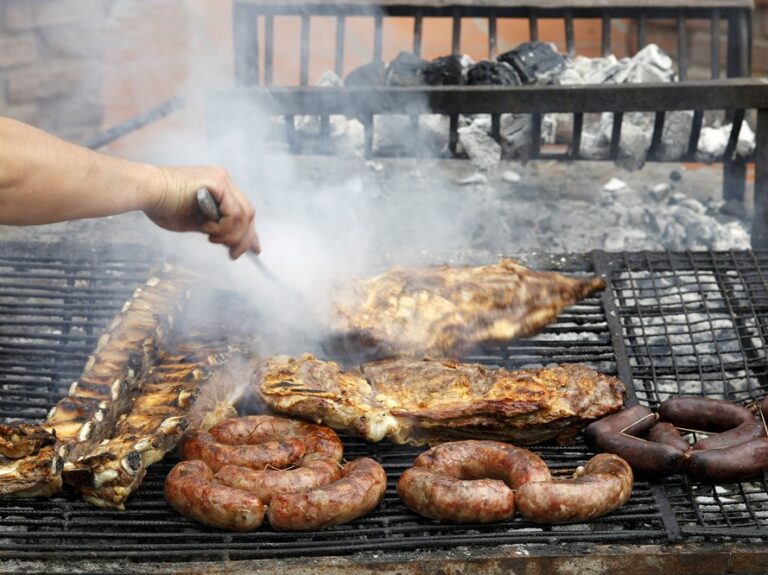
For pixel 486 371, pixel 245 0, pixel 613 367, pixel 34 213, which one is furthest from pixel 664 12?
pixel 34 213

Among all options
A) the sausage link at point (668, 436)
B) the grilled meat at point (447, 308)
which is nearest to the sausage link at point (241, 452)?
the grilled meat at point (447, 308)

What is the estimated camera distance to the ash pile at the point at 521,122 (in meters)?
7.36

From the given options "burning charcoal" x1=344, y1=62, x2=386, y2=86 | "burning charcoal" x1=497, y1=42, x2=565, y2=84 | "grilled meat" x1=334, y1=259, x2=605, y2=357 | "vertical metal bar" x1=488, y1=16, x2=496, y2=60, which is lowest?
"grilled meat" x1=334, y1=259, x2=605, y2=357

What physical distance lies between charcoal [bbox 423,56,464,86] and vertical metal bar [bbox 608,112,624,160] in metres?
1.28

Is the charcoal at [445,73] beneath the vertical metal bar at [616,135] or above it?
above

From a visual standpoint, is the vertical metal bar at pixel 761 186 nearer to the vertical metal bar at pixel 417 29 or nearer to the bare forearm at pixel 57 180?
the vertical metal bar at pixel 417 29

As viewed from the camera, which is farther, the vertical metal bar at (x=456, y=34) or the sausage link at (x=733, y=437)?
the vertical metal bar at (x=456, y=34)

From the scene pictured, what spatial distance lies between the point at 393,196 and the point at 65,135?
3.88m

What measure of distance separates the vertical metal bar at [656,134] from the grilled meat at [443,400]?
2931mm

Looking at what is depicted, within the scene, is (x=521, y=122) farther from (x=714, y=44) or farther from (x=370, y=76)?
(x=714, y=44)

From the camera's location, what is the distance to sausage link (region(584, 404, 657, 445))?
418 centimetres

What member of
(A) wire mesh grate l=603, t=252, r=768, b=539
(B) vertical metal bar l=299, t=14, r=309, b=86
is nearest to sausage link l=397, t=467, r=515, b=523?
(A) wire mesh grate l=603, t=252, r=768, b=539

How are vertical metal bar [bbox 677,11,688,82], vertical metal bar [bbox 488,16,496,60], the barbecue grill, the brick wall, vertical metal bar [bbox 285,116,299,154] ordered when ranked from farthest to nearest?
the brick wall → vertical metal bar [bbox 488,16,496,60] → vertical metal bar [bbox 677,11,688,82] → vertical metal bar [bbox 285,116,299,154] → the barbecue grill

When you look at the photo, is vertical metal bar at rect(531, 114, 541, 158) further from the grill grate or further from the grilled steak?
the grilled steak
